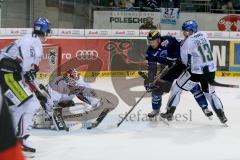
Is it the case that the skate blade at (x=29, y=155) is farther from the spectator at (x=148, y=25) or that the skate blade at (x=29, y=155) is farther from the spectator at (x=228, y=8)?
the spectator at (x=228, y=8)

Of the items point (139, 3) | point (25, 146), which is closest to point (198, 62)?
point (25, 146)

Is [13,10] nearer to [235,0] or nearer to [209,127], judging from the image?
[235,0]

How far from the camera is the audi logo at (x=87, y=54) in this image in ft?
35.2

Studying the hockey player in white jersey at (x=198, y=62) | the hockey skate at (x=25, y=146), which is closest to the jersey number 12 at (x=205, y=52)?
the hockey player in white jersey at (x=198, y=62)

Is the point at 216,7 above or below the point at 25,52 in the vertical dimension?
above

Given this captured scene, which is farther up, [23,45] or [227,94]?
[23,45]

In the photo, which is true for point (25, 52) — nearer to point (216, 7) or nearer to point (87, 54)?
point (87, 54)

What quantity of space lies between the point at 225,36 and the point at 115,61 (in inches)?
100

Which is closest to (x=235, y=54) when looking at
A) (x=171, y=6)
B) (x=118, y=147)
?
(x=171, y=6)

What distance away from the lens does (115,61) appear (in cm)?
1102

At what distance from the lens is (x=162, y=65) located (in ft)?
21.9

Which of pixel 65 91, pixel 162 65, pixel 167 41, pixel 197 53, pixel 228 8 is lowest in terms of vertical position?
pixel 65 91

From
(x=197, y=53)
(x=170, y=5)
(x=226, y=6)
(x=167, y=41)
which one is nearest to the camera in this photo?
(x=197, y=53)

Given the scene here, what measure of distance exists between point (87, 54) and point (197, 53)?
481 centimetres
